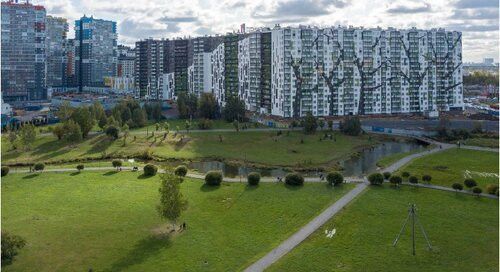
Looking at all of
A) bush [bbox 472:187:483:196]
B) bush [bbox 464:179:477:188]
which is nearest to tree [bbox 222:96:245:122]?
bush [bbox 464:179:477:188]

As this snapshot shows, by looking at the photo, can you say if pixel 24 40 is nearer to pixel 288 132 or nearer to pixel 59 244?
pixel 288 132

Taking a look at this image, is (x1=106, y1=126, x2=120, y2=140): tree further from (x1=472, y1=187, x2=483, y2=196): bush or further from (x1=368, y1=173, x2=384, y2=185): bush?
(x1=472, y1=187, x2=483, y2=196): bush

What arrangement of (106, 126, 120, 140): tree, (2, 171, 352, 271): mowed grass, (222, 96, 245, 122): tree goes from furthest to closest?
(222, 96, 245, 122): tree
(106, 126, 120, 140): tree
(2, 171, 352, 271): mowed grass

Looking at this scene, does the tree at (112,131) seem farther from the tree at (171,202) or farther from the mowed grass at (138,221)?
the tree at (171,202)

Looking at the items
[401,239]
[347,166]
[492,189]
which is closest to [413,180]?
[492,189]

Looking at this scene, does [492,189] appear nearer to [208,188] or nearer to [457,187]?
[457,187]

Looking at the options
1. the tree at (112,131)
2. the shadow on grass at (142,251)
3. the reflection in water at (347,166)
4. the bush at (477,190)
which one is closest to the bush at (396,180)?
the bush at (477,190)

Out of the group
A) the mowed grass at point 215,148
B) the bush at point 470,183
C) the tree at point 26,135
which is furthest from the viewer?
the tree at point 26,135
